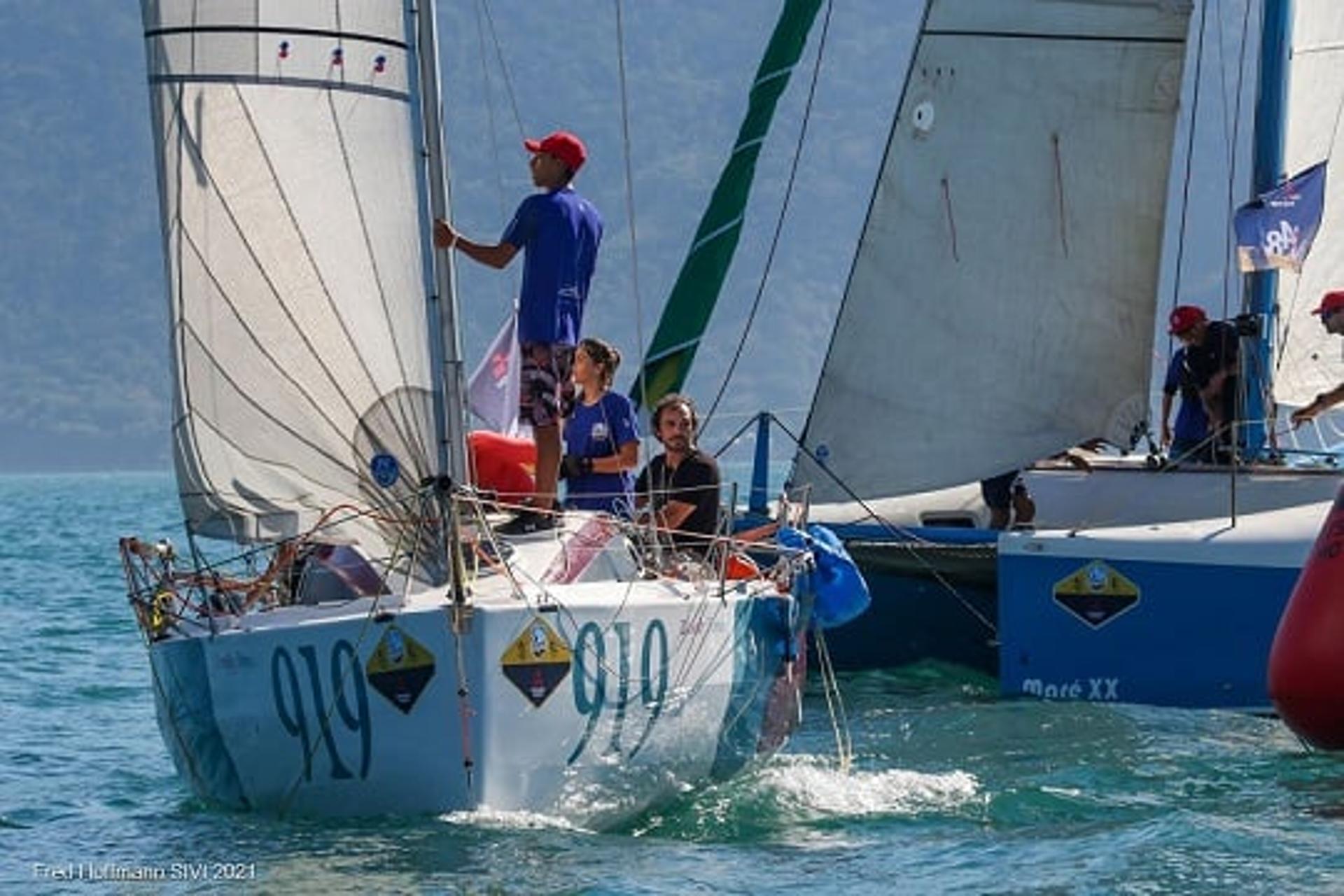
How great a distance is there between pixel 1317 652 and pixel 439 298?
10.4ft

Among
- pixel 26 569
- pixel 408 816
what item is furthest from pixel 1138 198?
pixel 26 569

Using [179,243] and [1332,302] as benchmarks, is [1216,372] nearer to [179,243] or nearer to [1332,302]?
[1332,302]

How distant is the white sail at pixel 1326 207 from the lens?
1652cm

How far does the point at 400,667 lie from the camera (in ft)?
32.3

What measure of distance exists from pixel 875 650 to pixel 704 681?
18.6ft

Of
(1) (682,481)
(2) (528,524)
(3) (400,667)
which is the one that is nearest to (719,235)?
(1) (682,481)

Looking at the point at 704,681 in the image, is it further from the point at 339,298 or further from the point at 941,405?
the point at 941,405

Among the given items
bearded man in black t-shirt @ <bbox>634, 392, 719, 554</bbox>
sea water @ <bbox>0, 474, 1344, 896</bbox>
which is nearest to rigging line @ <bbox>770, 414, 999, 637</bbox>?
sea water @ <bbox>0, 474, 1344, 896</bbox>

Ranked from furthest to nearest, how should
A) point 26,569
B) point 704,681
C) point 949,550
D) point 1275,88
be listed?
point 26,569 < point 1275,88 < point 949,550 < point 704,681

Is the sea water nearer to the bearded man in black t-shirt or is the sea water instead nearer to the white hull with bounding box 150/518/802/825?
the white hull with bounding box 150/518/802/825

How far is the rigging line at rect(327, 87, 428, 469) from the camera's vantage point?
10.4 metres

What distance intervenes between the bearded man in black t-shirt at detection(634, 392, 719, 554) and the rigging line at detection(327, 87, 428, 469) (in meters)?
1.63

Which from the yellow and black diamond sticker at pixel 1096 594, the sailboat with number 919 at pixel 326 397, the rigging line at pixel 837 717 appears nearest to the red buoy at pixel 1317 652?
the rigging line at pixel 837 717

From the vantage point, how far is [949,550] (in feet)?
51.7
